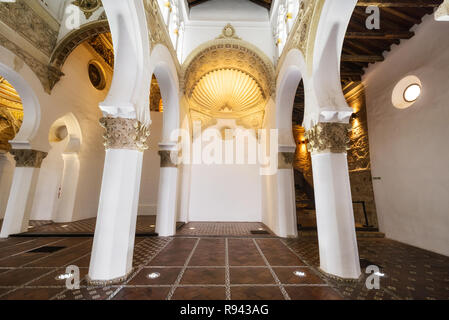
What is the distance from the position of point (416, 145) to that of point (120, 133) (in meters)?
7.05

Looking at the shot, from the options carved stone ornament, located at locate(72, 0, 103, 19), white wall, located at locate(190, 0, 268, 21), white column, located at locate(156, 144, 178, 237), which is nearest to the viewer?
white column, located at locate(156, 144, 178, 237)

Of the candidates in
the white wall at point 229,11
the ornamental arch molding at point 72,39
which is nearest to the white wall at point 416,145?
the white wall at point 229,11

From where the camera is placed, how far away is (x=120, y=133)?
117 inches

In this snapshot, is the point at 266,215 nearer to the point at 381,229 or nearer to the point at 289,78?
the point at 381,229

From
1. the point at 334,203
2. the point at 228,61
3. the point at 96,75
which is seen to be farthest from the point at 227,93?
the point at 334,203

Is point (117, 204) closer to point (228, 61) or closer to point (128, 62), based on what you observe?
point (128, 62)

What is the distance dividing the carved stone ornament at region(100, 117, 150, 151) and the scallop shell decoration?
5.07 m

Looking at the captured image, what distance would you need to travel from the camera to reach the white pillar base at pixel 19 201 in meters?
4.92

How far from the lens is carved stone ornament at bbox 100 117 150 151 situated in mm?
2951

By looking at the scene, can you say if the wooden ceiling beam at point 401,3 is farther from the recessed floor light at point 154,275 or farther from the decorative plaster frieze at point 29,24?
the decorative plaster frieze at point 29,24

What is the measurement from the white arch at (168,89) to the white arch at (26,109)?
3783mm

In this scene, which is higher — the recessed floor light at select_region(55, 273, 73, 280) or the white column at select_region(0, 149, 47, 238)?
the white column at select_region(0, 149, 47, 238)

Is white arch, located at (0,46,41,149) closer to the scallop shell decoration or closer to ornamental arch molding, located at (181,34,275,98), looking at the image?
ornamental arch molding, located at (181,34,275,98)

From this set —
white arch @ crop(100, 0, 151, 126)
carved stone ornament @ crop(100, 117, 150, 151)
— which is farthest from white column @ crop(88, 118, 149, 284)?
white arch @ crop(100, 0, 151, 126)
